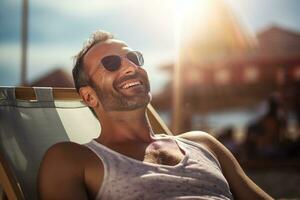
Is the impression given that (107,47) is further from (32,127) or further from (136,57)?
(32,127)

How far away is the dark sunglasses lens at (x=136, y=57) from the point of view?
95.0 inches

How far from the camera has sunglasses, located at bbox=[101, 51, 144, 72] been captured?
236 centimetres

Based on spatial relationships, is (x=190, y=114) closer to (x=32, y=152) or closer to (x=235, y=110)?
(x=235, y=110)

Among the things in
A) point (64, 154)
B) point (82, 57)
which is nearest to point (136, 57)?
point (82, 57)

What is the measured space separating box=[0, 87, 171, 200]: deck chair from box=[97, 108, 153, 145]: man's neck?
13.9 inches

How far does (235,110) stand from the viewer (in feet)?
48.1

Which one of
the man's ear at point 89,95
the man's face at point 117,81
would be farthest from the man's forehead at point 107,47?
the man's ear at point 89,95

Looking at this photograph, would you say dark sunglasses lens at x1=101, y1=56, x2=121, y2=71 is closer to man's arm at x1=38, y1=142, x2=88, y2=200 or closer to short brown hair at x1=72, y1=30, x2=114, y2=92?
short brown hair at x1=72, y1=30, x2=114, y2=92

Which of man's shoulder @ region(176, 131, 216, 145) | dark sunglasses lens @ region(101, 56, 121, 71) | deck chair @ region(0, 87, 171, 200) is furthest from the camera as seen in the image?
man's shoulder @ region(176, 131, 216, 145)

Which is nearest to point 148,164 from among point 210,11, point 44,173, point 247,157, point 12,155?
point 44,173

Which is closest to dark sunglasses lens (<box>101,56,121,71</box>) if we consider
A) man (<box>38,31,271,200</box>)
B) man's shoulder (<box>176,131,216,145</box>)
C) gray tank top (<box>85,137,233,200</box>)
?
man (<box>38,31,271,200</box>)

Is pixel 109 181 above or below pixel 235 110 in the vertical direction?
above

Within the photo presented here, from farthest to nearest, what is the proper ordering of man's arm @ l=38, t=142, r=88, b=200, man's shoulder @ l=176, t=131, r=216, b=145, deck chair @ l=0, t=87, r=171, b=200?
man's shoulder @ l=176, t=131, r=216, b=145 → deck chair @ l=0, t=87, r=171, b=200 → man's arm @ l=38, t=142, r=88, b=200

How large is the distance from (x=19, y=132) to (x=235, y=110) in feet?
40.9
